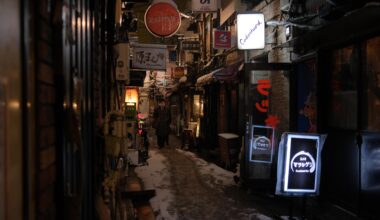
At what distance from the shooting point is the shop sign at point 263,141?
11062mm

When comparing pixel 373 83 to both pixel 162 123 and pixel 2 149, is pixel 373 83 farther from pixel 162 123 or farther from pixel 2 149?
pixel 162 123

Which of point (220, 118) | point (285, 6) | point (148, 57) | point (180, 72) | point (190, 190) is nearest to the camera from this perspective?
point (285, 6)

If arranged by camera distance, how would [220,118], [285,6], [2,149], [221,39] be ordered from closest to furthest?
[2,149], [285,6], [221,39], [220,118]

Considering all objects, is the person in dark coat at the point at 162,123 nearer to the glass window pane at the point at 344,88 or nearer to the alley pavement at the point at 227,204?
the alley pavement at the point at 227,204

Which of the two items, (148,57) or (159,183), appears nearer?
(159,183)

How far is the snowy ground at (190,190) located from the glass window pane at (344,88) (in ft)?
8.78

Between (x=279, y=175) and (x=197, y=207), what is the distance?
2.64 metres

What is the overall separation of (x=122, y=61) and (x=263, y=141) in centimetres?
430

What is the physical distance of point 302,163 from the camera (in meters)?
8.01

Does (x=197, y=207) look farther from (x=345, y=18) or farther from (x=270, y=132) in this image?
(x=345, y=18)

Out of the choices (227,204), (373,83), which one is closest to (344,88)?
(373,83)

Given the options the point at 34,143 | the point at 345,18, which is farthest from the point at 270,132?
the point at 34,143

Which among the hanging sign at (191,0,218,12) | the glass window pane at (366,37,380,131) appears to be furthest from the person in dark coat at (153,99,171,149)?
the glass window pane at (366,37,380,131)

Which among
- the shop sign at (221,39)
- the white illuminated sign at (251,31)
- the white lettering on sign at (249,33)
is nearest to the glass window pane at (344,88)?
the white illuminated sign at (251,31)
